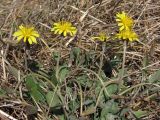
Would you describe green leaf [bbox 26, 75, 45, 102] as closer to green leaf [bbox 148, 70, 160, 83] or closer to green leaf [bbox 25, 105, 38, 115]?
green leaf [bbox 25, 105, 38, 115]

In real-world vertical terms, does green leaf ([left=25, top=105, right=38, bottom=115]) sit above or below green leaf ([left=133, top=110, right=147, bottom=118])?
above

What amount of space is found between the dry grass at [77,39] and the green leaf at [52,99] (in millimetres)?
50

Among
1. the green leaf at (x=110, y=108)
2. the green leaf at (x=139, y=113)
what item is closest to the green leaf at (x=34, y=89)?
Result: the green leaf at (x=110, y=108)

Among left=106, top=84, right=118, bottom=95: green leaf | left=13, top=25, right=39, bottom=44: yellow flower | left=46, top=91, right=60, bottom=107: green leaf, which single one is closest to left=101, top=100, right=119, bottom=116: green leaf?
left=106, top=84, right=118, bottom=95: green leaf

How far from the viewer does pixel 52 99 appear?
132 centimetres

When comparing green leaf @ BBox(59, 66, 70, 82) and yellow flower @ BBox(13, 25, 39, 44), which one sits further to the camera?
green leaf @ BBox(59, 66, 70, 82)

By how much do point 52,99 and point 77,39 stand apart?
387 mm

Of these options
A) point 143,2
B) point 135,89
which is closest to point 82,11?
point 143,2

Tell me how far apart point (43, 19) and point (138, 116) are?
26.0 inches

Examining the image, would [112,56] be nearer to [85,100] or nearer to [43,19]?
[85,100]

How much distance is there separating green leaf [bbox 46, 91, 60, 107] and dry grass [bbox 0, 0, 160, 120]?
2.0 inches

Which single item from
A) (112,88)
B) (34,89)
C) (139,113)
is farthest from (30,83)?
(139,113)

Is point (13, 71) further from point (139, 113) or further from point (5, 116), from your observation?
point (139, 113)

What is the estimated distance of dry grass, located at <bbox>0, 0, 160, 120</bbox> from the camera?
1399 millimetres
